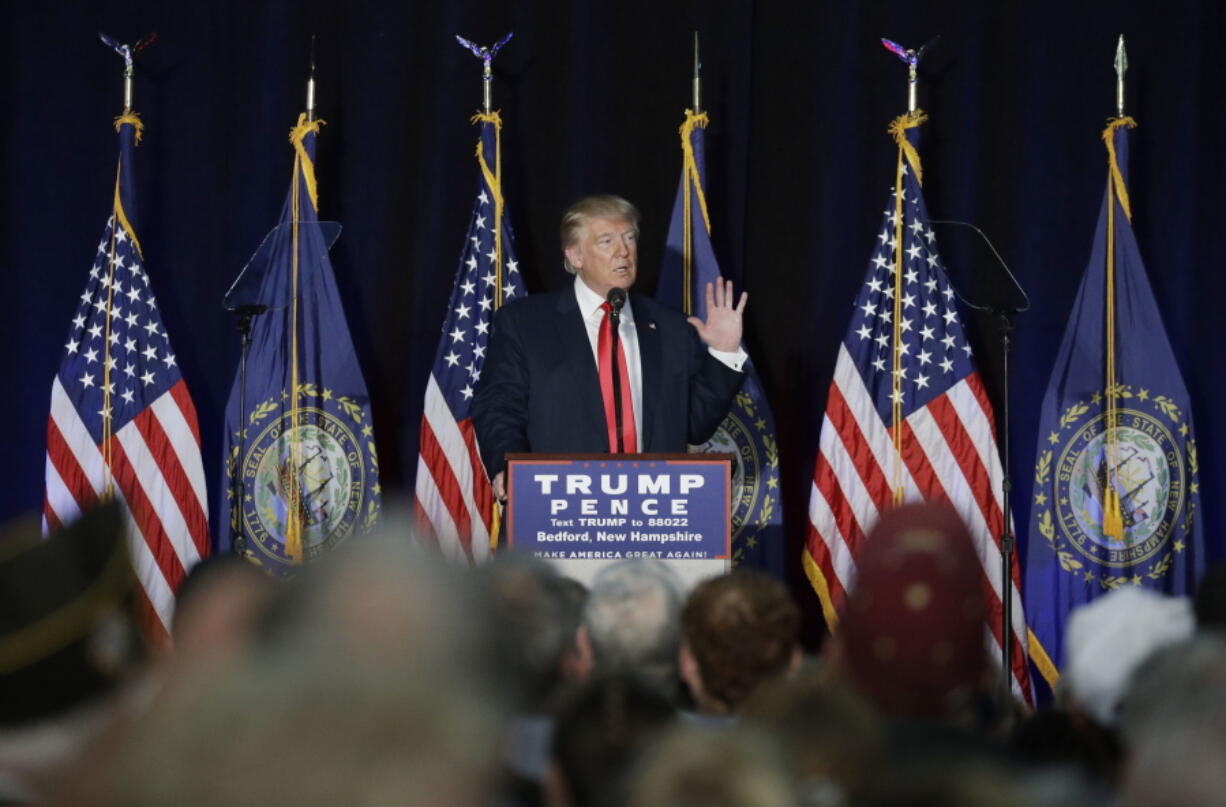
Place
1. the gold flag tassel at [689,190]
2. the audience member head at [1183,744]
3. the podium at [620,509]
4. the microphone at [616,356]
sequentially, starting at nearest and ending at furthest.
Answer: the audience member head at [1183,744], the podium at [620,509], the microphone at [616,356], the gold flag tassel at [689,190]

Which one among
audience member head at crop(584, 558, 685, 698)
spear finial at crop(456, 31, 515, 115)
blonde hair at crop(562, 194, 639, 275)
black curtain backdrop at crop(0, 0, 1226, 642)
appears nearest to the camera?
audience member head at crop(584, 558, 685, 698)

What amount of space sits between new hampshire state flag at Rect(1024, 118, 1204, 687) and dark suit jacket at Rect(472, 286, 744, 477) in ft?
6.58

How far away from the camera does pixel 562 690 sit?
196 centimetres

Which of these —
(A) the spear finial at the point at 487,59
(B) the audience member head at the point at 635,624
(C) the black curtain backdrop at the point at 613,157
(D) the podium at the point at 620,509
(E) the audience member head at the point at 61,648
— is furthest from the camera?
(C) the black curtain backdrop at the point at 613,157

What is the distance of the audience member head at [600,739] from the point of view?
1436 mm

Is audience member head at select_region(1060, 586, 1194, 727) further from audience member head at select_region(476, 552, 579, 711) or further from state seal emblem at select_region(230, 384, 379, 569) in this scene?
state seal emblem at select_region(230, 384, 379, 569)

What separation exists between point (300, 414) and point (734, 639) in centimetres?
429

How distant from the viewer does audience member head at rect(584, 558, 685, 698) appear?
2301mm

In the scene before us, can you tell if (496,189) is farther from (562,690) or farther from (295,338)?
(562,690)

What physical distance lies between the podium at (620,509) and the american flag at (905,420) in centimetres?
207

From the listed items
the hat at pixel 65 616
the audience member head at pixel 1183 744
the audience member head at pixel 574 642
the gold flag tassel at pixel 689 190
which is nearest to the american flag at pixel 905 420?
the gold flag tassel at pixel 689 190

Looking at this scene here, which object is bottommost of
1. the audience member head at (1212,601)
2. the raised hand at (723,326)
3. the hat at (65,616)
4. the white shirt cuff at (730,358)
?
the audience member head at (1212,601)

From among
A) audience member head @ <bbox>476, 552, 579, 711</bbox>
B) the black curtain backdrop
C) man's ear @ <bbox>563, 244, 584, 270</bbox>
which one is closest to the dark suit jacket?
man's ear @ <bbox>563, 244, 584, 270</bbox>

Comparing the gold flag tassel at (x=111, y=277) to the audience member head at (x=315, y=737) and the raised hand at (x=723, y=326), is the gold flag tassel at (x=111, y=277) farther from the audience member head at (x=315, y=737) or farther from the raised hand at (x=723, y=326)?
the audience member head at (x=315, y=737)
